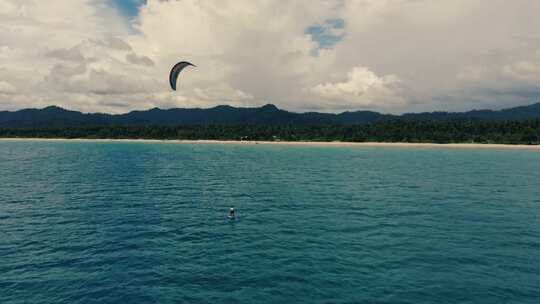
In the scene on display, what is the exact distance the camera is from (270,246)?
3147 centimetres

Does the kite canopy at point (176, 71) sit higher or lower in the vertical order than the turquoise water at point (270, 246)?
higher

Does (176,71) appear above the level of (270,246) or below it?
above

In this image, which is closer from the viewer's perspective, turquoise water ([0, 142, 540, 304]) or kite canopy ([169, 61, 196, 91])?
turquoise water ([0, 142, 540, 304])

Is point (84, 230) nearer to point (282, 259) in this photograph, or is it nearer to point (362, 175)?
point (282, 259)

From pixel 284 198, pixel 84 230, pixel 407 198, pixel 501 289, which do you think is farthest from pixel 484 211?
pixel 84 230

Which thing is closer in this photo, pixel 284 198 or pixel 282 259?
pixel 282 259

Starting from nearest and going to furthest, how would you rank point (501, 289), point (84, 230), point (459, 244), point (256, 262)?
1. point (501, 289)
2. point (256, 262)
3. point (459, 244)
4. point (84, 230)

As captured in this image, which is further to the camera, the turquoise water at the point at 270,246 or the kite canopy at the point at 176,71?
the kite canopy at the point at 176,71

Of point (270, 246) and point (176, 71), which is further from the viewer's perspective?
point (176, 71)

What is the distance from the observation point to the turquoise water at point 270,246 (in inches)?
894

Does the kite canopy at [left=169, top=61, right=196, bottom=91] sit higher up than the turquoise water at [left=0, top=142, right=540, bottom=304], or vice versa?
the kite canopy at [left=169, top=61, right=196, bottom=91]

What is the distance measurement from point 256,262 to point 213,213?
719 inches

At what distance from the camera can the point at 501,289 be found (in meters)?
23.0

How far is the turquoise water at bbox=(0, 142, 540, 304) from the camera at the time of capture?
22.7 metres
